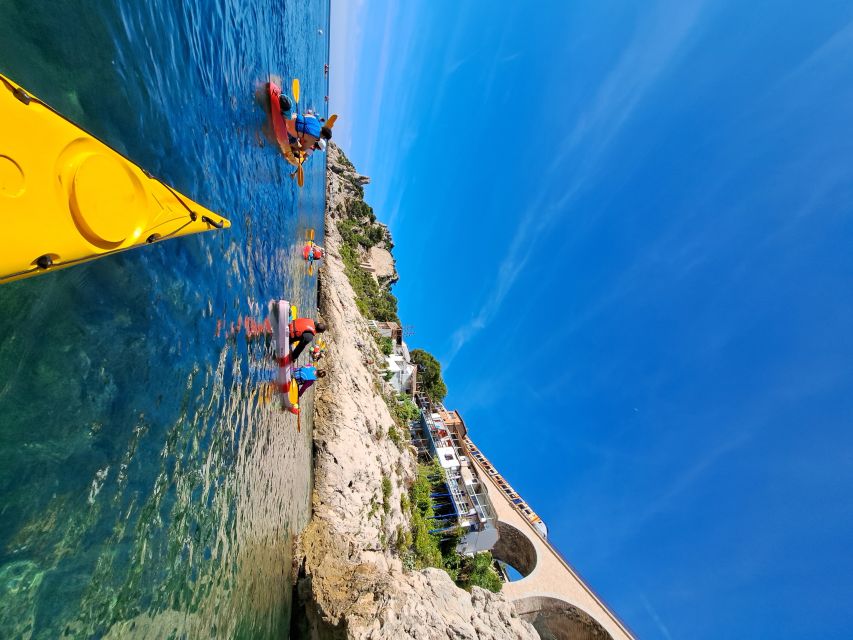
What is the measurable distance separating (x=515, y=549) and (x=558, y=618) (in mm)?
6441

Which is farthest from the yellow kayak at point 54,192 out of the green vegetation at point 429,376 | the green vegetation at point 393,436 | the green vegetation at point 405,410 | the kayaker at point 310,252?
the green vegetation at point 429,376

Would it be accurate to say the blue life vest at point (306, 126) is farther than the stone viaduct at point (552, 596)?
No

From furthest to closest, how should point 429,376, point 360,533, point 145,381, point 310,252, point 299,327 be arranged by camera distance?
1. point 429,376
2. point 310,252
3. point 360,533
4. point 299,327
5. point 145,381

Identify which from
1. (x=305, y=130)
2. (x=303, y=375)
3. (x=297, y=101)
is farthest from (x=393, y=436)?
(x=297, y=101)

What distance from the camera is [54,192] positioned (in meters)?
2.86

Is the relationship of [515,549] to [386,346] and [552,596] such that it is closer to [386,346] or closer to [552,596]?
[552,596]

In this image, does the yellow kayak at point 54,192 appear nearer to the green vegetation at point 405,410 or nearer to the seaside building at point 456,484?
the green vegetation at point 405,410

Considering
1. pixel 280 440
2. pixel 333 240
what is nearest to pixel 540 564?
pixel 280 440

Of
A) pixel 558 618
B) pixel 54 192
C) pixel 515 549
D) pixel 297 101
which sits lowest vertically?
pixel 558 618

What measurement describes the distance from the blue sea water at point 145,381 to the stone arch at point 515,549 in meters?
30.3

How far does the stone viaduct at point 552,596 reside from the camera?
27719mm

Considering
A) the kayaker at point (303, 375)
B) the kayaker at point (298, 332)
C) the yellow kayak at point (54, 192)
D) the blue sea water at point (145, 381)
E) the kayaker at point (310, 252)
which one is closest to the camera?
the yellow kayak at point (54, 192)

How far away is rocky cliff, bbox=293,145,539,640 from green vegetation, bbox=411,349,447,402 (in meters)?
16.1

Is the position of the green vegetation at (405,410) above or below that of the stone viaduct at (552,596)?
above
